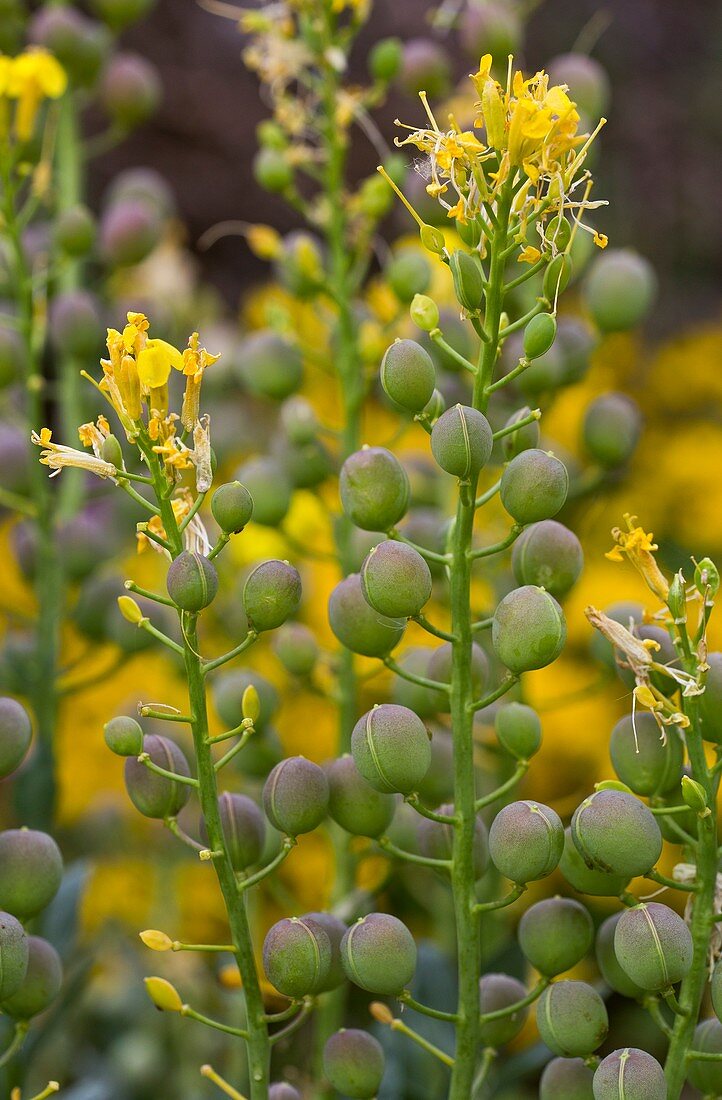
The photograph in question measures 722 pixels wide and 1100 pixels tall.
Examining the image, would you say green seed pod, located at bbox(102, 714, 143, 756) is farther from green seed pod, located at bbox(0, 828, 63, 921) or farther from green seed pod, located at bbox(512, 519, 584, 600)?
green seed pod, located at bbox(512, 519, 584, 600)

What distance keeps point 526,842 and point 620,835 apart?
31 millimetres

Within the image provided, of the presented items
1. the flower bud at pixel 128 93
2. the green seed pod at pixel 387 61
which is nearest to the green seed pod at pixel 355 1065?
the green seed pod at pixel 387 61

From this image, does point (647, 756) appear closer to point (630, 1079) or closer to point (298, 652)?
point (630, 1079)

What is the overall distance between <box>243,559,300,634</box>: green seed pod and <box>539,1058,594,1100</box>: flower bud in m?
0.19

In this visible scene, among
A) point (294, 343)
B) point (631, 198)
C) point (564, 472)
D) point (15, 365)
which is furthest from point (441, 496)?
point (631, 198)

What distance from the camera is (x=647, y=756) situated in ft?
1.51

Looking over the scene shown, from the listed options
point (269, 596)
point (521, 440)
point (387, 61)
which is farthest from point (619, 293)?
point (269, 596)

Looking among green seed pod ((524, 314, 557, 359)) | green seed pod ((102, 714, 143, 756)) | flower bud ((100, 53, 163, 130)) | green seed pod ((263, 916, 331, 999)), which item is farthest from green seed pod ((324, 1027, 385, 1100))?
flower bud ((100, 53, 163, 130))

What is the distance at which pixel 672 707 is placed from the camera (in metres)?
0.43

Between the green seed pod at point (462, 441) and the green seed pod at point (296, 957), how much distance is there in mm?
168

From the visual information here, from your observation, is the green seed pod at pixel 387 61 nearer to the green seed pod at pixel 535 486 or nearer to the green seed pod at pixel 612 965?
the green seed pod at pixel 535 486

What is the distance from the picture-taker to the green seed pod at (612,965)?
1.53ft

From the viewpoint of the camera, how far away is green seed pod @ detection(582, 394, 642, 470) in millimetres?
736

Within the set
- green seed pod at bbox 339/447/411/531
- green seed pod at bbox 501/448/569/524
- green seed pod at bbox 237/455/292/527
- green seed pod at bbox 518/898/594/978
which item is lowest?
green seed pod at bbox 518/898/594/978
